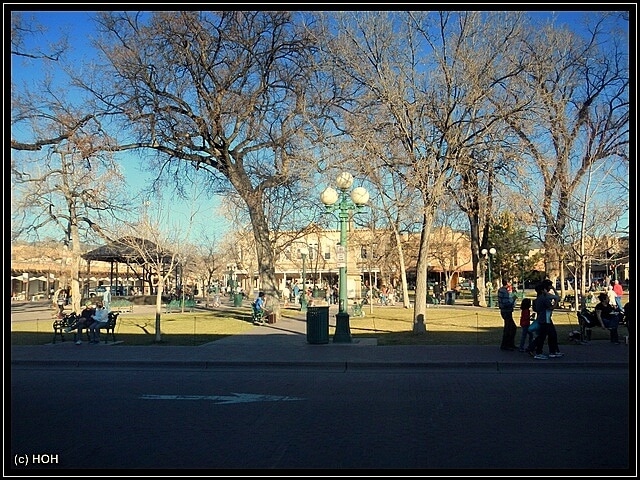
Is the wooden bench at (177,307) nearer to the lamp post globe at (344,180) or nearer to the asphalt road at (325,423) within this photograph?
the lamp post globe at (344,180)

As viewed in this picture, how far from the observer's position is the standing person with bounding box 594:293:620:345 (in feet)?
57.0

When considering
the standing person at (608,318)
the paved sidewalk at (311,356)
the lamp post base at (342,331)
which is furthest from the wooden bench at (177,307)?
the standing person at (608,318)

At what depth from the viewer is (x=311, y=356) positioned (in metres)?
15.9

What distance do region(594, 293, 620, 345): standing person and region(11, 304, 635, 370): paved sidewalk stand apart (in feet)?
1.08

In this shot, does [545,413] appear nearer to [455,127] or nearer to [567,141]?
[455,127]

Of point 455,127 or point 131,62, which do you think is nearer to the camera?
point 455,127

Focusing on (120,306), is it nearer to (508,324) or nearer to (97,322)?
(97,322)

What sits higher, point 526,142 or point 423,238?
point 526,142

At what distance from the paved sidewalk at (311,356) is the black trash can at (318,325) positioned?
26cm

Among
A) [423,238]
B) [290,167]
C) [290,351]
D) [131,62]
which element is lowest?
[290,351]

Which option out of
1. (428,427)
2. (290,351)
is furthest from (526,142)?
(428,427)

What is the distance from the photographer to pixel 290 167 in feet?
76.9
